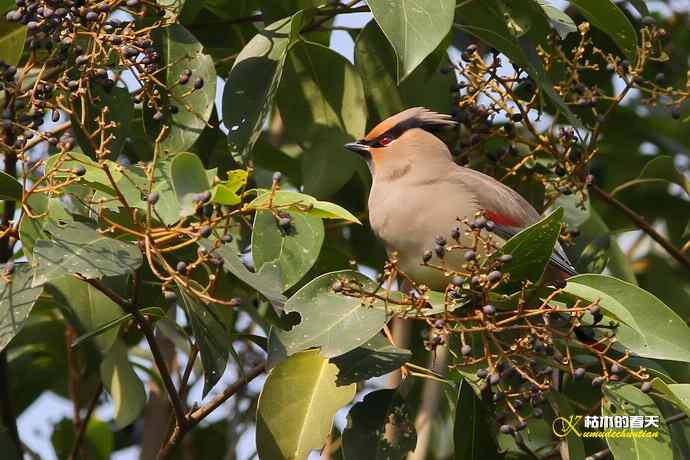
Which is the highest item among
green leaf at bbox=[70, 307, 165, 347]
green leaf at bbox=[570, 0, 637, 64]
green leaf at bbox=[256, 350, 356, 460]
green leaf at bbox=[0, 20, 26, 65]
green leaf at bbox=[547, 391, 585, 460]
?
green leaf at bbox=[0, 20, 26, 65]

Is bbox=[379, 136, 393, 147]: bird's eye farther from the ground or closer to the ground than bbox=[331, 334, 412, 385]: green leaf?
closer to the ground

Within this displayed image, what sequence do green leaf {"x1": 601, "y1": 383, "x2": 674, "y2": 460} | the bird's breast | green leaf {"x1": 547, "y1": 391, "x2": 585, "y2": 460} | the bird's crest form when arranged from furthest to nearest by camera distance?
1. the bird's crest
2. the bird's breast
3. green leaf {"x1": 547, "y1": 391, "x2": 585, "y2": 460}
4. green leaf {"x1": 601, "y1": 383, "x2": 674, "y2": 460}

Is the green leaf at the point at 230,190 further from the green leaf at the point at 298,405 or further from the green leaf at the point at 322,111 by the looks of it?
the green leaf at the point at 322,111

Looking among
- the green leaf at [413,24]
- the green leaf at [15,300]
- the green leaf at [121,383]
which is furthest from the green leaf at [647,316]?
the green leaf at [121,383]

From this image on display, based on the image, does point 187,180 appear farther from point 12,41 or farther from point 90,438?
point 90,438

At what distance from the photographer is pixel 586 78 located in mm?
4004

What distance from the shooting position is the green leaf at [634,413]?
104 inches

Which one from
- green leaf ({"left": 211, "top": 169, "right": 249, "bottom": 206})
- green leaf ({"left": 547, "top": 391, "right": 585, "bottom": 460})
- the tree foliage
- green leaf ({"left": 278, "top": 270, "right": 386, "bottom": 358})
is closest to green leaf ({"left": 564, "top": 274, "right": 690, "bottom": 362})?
the tree foliage

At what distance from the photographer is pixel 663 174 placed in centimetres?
382

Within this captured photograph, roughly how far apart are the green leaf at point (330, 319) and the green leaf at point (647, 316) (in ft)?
1.43

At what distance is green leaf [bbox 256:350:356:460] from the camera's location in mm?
2666

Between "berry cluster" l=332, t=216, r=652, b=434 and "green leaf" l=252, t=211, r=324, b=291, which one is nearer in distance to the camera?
A: "berry cluster" l=332, t=216, r=652, b=434

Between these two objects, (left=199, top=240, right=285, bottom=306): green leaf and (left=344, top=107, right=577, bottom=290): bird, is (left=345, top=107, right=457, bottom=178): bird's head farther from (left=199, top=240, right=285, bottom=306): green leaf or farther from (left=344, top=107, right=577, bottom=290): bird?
(left=199, top=240, right=285, bottom=306): green leaf

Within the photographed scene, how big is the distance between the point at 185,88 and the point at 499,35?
0.81 meters
